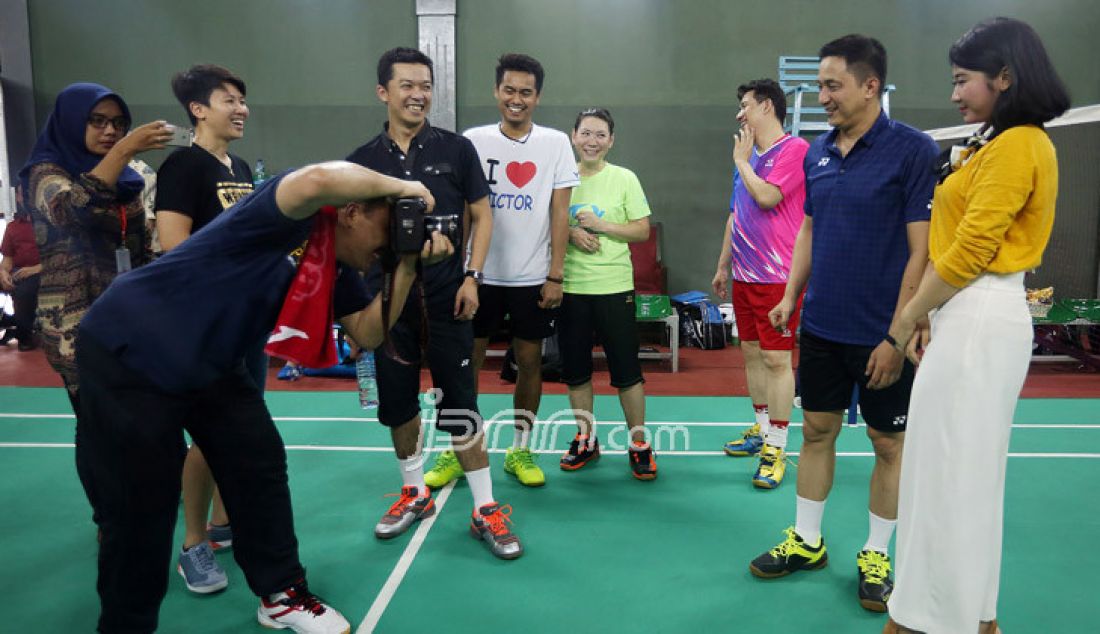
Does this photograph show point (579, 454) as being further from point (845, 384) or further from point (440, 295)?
point (845, 384)

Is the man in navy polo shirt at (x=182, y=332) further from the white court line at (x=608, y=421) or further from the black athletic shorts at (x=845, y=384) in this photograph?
the white court line at (x=608, y=421)

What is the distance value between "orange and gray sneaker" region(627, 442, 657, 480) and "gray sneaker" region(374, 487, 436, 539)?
119cm

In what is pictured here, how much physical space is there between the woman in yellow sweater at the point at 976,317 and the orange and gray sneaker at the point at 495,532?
1.61 metres

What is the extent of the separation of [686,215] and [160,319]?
27.7ft

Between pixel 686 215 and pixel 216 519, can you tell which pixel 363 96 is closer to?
pixel 686 215

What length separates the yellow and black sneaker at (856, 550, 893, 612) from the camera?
291 cm

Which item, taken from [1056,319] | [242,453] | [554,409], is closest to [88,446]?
[242,453]

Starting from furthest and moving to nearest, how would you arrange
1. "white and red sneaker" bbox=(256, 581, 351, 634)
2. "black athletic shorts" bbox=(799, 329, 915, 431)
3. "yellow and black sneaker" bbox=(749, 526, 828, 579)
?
"yellow and black sneaker" bbox=(749, 526, 828, 579)
"black athletic shorts" bbox=(799, 329, 915, 431)
"white and red sneaker" bbox=(256, 581, 351, 634)

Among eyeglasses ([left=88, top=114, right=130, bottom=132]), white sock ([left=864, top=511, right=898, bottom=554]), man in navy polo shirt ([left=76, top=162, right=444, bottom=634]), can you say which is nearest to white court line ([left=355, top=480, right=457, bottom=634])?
man in navy polo shirt ([left=76, top=162, right=444, bottom=634])

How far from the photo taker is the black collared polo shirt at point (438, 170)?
344 centimetres

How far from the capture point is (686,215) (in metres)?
9.95

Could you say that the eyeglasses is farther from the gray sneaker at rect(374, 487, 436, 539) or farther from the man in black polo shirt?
the gray sneaker at rect(374, 487, 436, 539)

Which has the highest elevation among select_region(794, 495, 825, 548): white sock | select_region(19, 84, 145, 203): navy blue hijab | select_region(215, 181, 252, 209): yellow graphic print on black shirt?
select_region(19, 84, 145, 203): navy blue hijab

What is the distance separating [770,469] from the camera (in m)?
4.28
